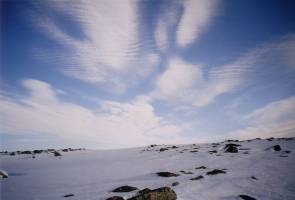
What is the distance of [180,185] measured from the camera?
11.2 m

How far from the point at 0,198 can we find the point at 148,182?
908cm

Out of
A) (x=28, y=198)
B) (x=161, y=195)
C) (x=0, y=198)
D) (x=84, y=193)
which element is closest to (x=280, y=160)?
(x=161, y=195)

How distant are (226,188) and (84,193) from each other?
26.5 ft

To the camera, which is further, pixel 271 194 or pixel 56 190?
pixel 56 190

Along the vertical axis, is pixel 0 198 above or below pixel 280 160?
below

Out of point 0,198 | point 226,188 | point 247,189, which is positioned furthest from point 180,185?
point 0,198

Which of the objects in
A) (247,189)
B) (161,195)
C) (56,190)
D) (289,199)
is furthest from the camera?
(56,190)

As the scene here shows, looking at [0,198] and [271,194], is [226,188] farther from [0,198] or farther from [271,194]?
[0,198]

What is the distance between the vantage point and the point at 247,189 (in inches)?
408

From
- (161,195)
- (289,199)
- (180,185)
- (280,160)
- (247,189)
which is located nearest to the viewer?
(161,195)

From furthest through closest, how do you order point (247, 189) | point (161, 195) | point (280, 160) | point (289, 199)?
point (280, 160) < point (247, 189) < point (289, 199) < point (161, 195)

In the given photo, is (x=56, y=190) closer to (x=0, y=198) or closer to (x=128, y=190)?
(x=0, y=198)

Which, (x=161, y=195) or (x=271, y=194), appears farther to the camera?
(x=271, y=194)

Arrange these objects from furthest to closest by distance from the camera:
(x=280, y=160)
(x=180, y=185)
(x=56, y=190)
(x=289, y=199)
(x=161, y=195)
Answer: (x=280, y=160), (x=56, y=190), (x=180, y=185), (x=289, y=199), (x=161, y=195)
